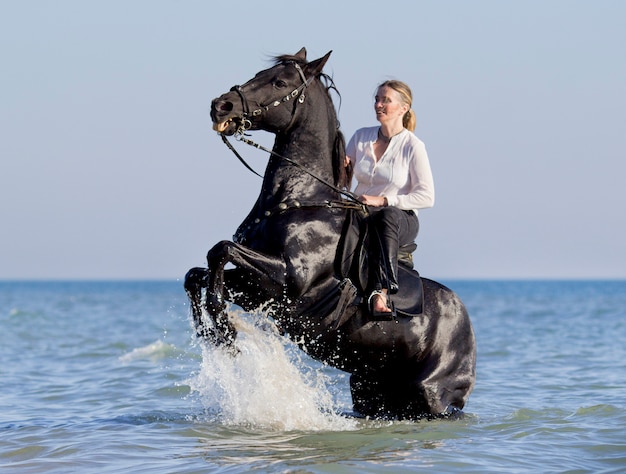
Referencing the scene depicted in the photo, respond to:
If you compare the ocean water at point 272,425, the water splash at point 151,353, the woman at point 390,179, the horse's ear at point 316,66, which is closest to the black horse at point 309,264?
the horse's ear at point 316,66

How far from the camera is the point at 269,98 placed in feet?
24.4

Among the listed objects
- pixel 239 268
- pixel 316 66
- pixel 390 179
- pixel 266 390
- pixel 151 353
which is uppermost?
pixel 316 66

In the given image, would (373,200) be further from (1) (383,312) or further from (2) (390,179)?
(1) (383,312)

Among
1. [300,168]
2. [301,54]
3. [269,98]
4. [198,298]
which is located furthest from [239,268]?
[301,54]

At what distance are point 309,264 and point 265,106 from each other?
1189 mm

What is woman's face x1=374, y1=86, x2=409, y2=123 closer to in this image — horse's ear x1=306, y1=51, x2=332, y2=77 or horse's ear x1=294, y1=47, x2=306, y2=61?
horse's ear x1=306, y1=51, x2=332, y2=77

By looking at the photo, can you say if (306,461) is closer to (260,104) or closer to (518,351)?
(260,104)

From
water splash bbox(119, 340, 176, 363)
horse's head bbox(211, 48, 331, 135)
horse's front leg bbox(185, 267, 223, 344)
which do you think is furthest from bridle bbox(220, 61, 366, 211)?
water splash bbox(119, 340, 176, 363)

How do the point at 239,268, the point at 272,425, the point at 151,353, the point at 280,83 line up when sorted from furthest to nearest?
1. the point at 151,353
2. the point at 272,425
3. the point at 280,83
4. the point at 239,268

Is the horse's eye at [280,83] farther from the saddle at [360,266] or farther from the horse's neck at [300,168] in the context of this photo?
the saddle at [360,266]

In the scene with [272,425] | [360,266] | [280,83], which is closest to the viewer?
[280,83]

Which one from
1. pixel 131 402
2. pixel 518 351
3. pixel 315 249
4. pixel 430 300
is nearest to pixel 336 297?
pixel 315 249

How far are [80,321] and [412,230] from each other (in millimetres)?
22233

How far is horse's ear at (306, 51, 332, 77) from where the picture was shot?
7.59 m
